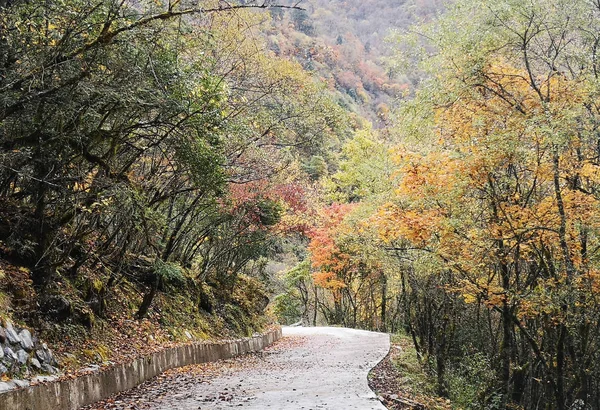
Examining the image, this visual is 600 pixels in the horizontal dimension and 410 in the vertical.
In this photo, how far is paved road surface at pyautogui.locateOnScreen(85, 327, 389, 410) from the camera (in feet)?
25.5

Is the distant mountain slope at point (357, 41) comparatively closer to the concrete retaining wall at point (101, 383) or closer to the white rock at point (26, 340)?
the concrete retaining wall at point (101, 383)

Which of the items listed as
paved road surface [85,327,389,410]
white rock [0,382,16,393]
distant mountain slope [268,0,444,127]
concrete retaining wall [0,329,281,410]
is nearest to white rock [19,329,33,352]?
concrete retaining wall [0,329,281,410]

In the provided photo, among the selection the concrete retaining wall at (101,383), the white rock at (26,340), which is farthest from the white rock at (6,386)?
the white rock at (26,340)

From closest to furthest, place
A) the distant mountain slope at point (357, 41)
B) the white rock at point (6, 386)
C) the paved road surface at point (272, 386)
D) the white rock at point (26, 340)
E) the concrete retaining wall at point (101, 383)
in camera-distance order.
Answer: the white rock at point (6, 386), the concrete retaining wall at point (101, 383), the white rock at point (26, 340), the paved road surface at point (272, 386), the distant mountain slope at point (357, 41)

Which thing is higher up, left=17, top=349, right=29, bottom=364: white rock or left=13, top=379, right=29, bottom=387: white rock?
left=17, top=349, right=29, bottom=364: white rock

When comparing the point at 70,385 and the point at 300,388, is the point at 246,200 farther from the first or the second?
the point at 70,385

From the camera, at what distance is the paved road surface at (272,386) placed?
779 cm

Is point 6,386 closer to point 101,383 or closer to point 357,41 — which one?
point 101,383

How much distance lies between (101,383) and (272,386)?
3.43 meters

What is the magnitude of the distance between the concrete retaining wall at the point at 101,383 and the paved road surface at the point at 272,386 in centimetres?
25

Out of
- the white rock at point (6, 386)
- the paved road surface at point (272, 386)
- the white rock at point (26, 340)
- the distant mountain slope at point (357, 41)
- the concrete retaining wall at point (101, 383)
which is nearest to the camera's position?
the white rock at point (6, 386)

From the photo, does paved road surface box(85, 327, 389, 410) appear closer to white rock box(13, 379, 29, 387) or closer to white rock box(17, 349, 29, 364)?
white rock box(17, 349, 29, 364)

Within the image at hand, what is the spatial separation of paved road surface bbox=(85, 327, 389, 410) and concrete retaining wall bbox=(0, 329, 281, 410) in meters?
0.25

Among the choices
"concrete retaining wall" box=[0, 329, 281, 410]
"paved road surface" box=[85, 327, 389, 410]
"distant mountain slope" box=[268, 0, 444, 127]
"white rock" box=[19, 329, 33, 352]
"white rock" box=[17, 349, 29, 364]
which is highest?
"distant mountain slope" box=[268, 0, 444, 127]
